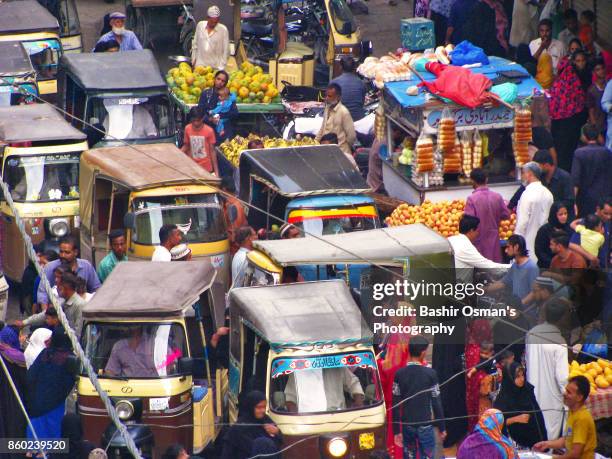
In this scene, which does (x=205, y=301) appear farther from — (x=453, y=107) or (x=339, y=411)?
(x=453, y=107)

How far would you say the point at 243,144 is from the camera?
19.2 meters

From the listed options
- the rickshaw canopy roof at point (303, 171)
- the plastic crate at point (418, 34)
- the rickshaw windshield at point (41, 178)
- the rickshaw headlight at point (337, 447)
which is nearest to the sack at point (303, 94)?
the plastic crate at point (418, 34)

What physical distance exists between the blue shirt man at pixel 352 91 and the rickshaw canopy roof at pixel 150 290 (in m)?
7.15

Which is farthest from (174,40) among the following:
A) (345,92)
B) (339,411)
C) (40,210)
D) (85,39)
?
(339,411)

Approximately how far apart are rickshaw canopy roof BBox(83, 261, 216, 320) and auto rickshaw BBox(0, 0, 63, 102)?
10.2m

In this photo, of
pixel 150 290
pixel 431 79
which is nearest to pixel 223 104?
pixel 431 79

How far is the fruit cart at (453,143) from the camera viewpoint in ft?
57.4

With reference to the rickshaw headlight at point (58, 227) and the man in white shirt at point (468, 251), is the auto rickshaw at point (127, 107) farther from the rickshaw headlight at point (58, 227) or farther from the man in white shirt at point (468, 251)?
the man in white shirt at point (468, 251)

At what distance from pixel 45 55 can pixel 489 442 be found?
15.0m

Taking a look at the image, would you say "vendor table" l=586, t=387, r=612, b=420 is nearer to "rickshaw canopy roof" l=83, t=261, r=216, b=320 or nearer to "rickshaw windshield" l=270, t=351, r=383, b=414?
"rickshaw windshield" l=270, t=351, r=383, b=414

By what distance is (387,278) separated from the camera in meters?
13.8

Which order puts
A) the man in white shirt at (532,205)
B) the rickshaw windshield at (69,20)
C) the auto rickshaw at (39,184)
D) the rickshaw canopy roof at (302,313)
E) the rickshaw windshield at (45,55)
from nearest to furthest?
the rickshaw canopy roof at (302,313), the man in white shirt at (532,205), the auto rickshaw at (39,184), the rickshaw windshield at (45,55), the rickshaw windshield at (69,20)

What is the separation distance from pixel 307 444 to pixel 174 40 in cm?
1725

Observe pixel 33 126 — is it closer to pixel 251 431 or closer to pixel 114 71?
pixel 114 71
